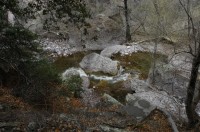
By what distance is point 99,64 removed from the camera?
2095 centimetres

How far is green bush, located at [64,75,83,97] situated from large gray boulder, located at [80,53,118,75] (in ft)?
15.7

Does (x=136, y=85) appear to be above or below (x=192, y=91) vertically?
below

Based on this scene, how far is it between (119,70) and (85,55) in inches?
134

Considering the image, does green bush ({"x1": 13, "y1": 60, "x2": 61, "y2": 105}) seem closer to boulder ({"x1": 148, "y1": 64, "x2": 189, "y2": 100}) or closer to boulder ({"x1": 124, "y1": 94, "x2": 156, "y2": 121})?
boulder ({"x1": 124, "y1": 94, "x2": 156, "y2": 121})

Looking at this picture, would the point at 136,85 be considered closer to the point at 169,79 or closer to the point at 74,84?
the point at 169,79

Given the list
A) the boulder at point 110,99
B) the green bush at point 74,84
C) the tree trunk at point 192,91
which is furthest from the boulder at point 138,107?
the tree trunk at point 192,91

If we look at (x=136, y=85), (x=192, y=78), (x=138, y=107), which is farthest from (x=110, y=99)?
(x=192, y=78)

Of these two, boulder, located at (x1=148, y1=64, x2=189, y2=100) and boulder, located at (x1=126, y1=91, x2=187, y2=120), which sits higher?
boulder, located at (x1=148, y1=64, x2=189, y2=100)

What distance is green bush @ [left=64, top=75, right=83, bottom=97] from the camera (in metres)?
15.5

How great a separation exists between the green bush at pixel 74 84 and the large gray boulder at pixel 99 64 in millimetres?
4797

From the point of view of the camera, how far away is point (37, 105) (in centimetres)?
1238

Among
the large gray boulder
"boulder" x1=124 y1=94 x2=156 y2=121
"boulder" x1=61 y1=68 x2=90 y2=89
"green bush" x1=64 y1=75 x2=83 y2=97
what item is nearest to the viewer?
"boulder" x1=124 y1=94 x2=156 y2=121

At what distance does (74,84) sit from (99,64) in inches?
213

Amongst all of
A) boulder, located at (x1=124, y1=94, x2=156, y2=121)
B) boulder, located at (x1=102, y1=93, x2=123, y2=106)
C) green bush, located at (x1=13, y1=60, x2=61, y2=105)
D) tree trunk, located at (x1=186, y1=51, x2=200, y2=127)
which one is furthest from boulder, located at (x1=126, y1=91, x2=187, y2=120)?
green bush, located at (x1=13, y1=60, x2=61, y2=105)
